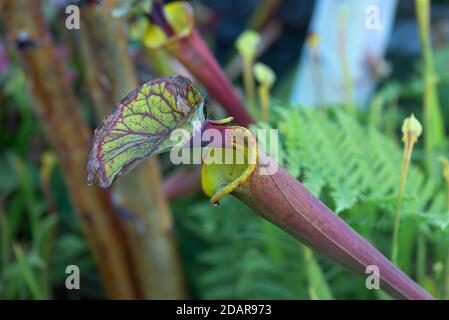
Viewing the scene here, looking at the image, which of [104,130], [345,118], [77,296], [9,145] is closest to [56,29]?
[9,145]

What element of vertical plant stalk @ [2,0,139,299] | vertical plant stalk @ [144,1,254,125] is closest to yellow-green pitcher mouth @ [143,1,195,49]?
vertical plant stalk @ [144,1,254,125]

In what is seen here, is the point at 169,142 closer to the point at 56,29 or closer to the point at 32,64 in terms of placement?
the point at 32,64

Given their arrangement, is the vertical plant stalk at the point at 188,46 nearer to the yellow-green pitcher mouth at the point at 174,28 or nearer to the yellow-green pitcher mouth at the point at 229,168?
the yellow-green pitcher mouth at the point at 174,28

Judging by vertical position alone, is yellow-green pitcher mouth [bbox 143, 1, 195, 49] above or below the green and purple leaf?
above

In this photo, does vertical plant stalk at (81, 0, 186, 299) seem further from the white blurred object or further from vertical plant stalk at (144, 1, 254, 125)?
the white blurred object

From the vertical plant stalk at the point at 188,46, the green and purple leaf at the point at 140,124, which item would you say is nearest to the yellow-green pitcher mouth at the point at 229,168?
the green and purple leaf at the point at 140,124

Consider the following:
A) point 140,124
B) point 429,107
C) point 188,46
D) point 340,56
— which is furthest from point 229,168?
point 340,56
